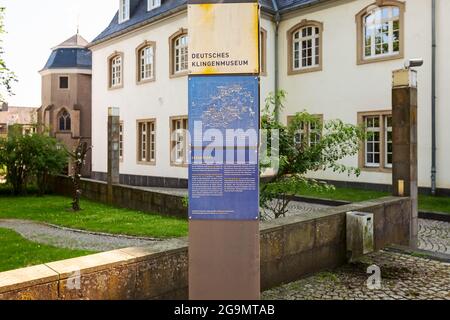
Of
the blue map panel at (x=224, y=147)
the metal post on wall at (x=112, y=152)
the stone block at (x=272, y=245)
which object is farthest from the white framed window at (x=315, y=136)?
the metal post on wall at (x=112, y=152)

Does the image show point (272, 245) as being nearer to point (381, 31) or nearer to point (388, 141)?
point (388, 141)

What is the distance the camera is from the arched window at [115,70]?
25.6 metres

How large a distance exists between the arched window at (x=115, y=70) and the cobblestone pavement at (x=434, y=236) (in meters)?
19.0

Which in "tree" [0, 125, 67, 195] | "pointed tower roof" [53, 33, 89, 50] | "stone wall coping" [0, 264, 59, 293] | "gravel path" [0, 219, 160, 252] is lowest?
"gravel path" [0, 219, 160, 252]

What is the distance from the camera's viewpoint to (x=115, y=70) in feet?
86.5

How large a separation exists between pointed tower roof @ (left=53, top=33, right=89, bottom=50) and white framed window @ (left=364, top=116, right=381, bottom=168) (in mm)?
27648

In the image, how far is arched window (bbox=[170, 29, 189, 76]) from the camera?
21203mm

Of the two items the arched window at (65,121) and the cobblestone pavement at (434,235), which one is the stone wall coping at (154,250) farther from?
the arched window at (65,121)

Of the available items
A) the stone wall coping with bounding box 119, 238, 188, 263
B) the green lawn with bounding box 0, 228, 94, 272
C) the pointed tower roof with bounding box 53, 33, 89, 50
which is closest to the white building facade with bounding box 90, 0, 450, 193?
the green lawn with bounding box 0, 228, 94, 272

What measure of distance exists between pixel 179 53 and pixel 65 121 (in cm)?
1881

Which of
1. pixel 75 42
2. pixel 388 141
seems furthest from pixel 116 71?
pixel 75 42

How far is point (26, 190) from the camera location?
1930 cm

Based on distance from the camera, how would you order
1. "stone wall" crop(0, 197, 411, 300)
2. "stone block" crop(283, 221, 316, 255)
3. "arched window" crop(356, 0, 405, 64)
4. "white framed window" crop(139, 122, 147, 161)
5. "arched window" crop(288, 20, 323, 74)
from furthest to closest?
"white framed window" crop(139, 122, 147, 161)
"arched window" crop(288, 20, 323, 74)
"arched window" crop(356, 0, 405, 64)
"stone block" crop(283, 221, 316, 255)
"stone wall" crop(0, 197, 411, 300)

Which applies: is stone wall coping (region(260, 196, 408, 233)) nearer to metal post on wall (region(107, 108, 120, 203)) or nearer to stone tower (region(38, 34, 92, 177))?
metal post on wall (region(107, 108, 120, 203))
